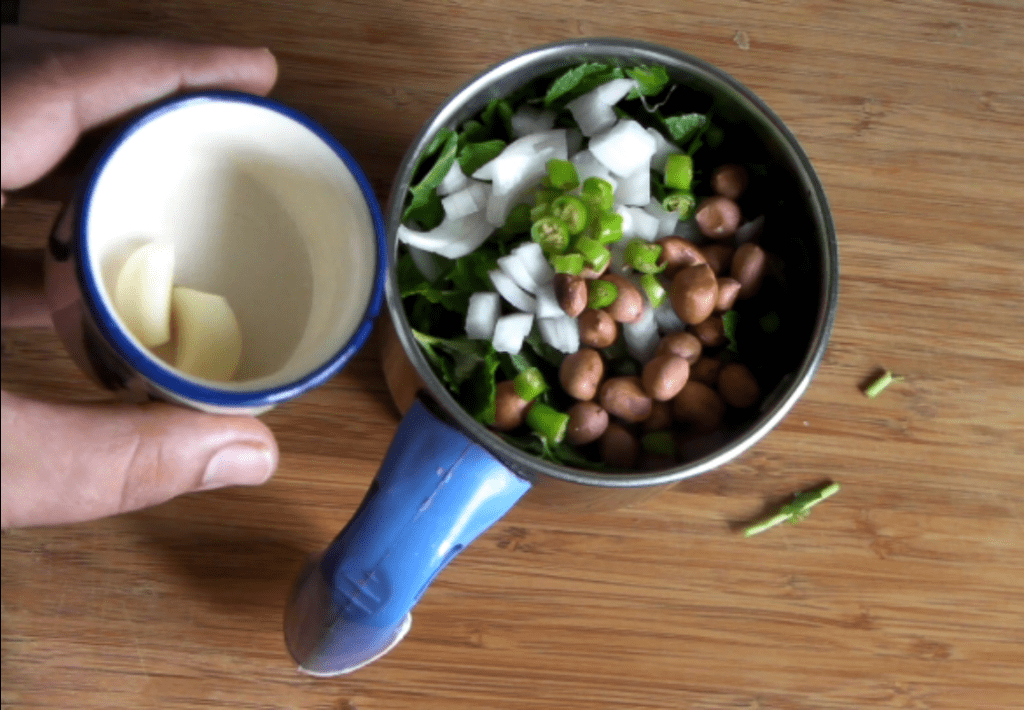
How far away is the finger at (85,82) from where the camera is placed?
2.21 feet

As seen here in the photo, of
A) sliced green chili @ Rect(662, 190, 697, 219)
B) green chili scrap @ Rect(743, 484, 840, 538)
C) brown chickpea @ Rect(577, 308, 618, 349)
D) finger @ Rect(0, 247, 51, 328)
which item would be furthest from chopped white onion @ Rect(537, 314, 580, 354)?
finger @ Rect(0, 247, 51, 328)

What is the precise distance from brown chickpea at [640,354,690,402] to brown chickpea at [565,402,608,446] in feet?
0.12

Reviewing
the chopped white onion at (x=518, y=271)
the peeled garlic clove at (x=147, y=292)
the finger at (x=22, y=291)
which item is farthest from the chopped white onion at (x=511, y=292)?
the finger at (x=22, y=291)

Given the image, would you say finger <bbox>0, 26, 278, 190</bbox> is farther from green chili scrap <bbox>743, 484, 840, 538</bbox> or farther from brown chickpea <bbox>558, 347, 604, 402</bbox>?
green chili scrap <bbox>743, 484, 840, 538</bbox>

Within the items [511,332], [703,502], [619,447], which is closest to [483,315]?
[511,332]

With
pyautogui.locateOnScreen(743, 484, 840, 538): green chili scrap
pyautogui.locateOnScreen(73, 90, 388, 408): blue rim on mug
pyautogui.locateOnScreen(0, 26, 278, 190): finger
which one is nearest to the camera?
pyautogui.locateOnScreen(73, 90, 388, 408): blue rim on mug

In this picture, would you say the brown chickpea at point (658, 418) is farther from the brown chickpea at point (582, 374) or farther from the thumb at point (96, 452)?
the thumb at point (96, 452)

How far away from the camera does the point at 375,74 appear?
806mm

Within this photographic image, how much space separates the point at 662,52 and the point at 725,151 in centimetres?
9

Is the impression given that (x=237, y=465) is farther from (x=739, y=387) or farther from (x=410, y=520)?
(x=739, y=387)

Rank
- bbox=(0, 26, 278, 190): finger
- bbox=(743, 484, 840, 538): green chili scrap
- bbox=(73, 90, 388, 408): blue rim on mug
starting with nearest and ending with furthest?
bbox=(73, 90, 388, 408): blue rim on mug → bbox=(0, 26, 278, 190): finger → bbox=(743, 484, 840, 538): green chili scrap

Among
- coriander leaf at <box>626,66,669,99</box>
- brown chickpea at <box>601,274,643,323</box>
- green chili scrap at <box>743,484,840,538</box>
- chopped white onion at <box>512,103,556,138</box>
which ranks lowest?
green chili scrap at <box>743,484,840,538</box>

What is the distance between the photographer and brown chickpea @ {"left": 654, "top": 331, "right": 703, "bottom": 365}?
70 cm

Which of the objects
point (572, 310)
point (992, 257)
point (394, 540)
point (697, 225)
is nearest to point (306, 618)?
point (394, 540)
